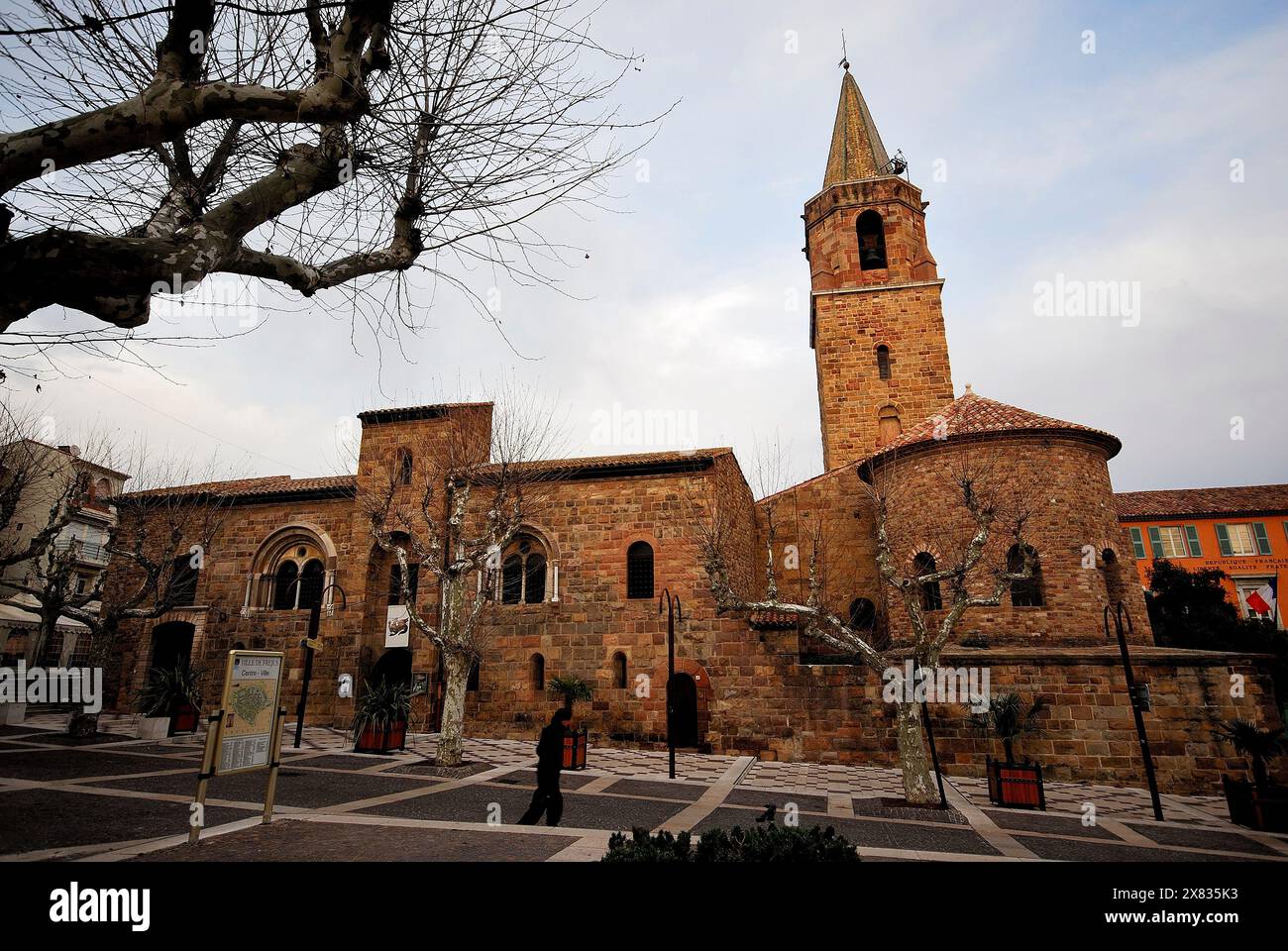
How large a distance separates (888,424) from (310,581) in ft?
72.2

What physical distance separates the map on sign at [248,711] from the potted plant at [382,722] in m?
7.09

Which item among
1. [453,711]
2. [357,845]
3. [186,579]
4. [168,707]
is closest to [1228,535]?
[453,711]

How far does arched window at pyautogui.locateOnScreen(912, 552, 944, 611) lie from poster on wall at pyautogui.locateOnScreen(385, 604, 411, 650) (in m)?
14.7

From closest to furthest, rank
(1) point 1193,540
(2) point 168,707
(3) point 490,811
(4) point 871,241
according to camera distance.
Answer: (3) point 490,811
(2) point 168,707
(4) point 871,241
(1) point 1193,540

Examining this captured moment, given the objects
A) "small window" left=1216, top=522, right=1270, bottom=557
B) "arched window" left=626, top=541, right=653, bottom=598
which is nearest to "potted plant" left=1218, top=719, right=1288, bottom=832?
"arched window" left=626, top=541, right=653, bottom=598

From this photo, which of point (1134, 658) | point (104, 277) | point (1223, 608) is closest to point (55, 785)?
point (104, 277)

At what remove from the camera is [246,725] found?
23.6 feet

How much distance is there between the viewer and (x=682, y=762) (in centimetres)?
1475

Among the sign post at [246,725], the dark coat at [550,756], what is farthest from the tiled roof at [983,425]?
the sign post at [246,725]

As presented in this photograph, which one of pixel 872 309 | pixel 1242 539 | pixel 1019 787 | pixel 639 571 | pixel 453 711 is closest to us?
pixel 1019 787

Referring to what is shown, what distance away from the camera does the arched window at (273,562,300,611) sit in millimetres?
21031

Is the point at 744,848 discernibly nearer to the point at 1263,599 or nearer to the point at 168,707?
the point at 168,707
